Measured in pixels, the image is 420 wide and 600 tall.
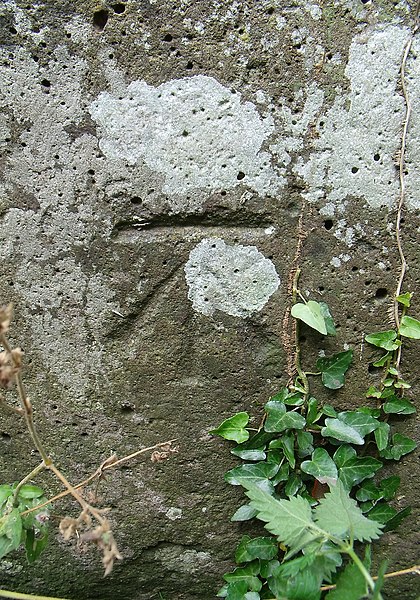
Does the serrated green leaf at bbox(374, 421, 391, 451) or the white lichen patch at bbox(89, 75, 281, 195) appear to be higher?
the white lichen patch at bbox(89, 75, 281, 195)

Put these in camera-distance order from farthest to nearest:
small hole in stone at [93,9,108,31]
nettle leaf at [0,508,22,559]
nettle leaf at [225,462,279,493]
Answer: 1. nettle leaf at [225,462,279,493]
2. small hole in stone at [93,9,108,31]
3. nettle leaf at [0,508,22,559]

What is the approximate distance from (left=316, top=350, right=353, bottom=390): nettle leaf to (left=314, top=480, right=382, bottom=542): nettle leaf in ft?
0.93

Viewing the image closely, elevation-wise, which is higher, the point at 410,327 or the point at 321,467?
the point at 410,327

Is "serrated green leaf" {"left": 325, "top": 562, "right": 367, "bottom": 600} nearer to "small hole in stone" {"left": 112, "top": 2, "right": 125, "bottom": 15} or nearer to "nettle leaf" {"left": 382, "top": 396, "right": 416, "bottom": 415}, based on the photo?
"nettle leaf" {"left": 382, "top": 396, "right": 416, "bottom": 415}

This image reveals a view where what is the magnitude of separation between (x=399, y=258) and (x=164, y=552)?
2.82ft

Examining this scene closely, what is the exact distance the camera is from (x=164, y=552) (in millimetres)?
1172

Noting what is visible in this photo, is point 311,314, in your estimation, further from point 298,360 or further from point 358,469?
point 358,469

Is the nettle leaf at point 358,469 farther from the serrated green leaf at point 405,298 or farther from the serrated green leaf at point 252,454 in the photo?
the serrated green leaf at point 405,298

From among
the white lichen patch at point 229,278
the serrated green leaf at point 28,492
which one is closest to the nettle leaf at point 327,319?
the white lichen patch at point 229,278

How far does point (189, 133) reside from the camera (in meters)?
0.98

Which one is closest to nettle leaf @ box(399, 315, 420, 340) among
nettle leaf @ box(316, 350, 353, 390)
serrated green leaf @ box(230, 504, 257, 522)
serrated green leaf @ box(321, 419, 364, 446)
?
nettle leaf @ box(316, 350, 353, 390)

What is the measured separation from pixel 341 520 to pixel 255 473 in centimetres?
32

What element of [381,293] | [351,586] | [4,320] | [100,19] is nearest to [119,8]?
[100,19]

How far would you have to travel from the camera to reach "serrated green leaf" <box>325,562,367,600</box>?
719 millimetres
